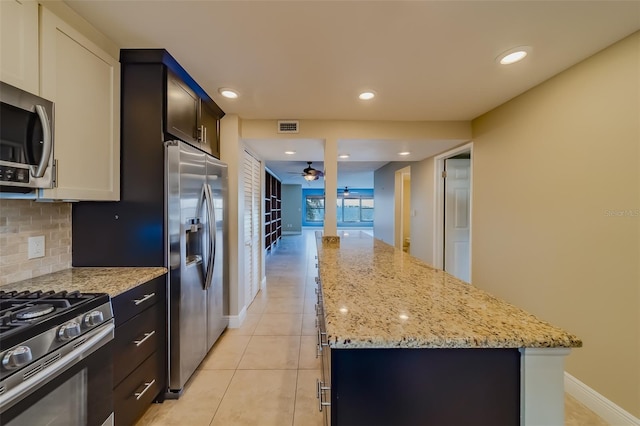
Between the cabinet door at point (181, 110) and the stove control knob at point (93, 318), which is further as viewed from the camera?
the cabinet door at point (181, 110)

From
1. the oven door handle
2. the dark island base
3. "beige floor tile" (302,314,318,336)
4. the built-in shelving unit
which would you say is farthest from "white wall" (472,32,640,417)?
the built-in shelving unit

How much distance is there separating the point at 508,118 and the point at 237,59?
241 centimetres

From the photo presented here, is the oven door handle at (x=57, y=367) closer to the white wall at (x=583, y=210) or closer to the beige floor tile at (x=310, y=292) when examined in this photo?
the white wall at (x=583, y=210)

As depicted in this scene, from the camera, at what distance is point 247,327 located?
2.97 meters

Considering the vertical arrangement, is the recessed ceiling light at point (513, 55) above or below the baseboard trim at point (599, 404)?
above

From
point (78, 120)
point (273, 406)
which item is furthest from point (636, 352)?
point (78, 120)

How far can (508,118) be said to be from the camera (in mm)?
2518

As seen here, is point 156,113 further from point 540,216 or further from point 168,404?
point 540,216

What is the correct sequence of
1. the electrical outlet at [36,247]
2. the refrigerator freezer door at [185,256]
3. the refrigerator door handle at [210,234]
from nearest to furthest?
1. the electrical outlet at [36,247]
2. the refrigerator freezer door at [185,256]
3. the refrigerator door handle at [210,234]

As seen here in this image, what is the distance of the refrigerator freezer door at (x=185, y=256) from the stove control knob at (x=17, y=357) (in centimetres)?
93

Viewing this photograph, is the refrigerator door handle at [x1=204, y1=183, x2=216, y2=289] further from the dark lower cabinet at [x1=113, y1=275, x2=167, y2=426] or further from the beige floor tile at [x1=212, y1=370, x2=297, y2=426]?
the beige floor tile at [x1=212, y1=370, x2=297, y2=426]

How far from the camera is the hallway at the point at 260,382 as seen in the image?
1714mm

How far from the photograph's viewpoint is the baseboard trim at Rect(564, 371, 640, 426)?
159cm

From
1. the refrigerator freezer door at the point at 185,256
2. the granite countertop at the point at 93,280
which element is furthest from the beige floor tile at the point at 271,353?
the granite countertop at the point at 93,280
